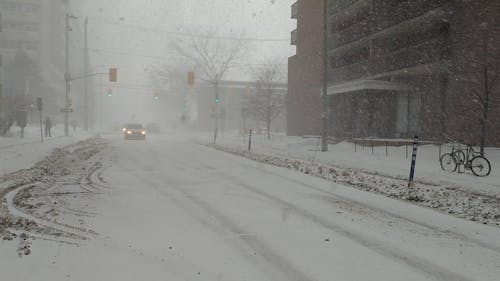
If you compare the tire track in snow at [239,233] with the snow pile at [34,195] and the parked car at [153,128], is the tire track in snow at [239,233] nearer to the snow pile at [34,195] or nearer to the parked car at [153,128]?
the snow pile at [34,195]

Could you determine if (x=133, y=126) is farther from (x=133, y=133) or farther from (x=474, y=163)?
(x=474, y=163)

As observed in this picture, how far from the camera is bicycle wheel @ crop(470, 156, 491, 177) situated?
1474 centimetres

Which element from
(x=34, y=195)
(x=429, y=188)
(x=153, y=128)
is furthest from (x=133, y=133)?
(x=429, y=188)

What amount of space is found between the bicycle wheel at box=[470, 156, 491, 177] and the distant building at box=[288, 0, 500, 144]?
5.46 meters

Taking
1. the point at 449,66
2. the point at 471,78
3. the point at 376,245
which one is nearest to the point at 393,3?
the point at 449,66

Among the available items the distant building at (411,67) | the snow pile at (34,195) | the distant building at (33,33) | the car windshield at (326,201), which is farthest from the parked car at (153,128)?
the snow pile at (34,195)

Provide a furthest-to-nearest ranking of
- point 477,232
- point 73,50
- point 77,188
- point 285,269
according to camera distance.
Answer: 1. point 73,50
2. point 77,188
3. point 477,232
4. point 285,269

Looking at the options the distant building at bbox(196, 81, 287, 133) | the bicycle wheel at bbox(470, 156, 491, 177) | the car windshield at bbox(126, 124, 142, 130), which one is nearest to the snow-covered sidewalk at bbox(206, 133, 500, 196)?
the bicycle wheel at bbox(470, 156, 491, 177)

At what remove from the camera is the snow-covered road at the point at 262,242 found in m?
4.83

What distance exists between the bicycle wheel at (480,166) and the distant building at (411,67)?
17.9ft

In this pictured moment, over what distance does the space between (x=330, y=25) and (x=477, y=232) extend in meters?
34.6

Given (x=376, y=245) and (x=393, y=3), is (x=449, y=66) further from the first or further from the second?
(x=376, y=245)

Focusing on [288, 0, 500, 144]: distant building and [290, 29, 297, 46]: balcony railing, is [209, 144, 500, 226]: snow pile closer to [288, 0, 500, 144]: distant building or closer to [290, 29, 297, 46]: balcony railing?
[288, 0, 500, 144]: distant building

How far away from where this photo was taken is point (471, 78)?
22.5 metres
